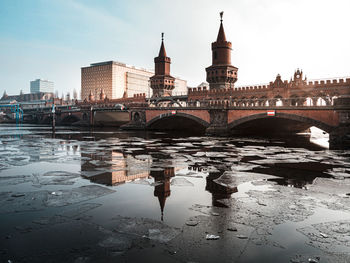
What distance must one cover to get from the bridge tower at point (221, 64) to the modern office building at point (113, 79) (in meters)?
84.6

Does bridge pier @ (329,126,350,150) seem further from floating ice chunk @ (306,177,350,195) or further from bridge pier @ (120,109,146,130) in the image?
bridge pier @ (120,109,146,130)

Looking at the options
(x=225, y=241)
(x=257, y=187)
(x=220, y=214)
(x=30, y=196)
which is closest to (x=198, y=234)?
(x=225, y=241)

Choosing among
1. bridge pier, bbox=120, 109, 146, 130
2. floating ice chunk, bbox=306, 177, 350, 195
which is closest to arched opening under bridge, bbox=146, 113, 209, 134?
bridge pier, bbox=120, 109, 146, 130

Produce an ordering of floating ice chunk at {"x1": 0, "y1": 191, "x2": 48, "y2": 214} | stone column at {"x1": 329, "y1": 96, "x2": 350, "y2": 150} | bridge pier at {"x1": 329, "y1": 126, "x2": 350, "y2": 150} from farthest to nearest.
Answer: stone column at {"x1": 329, "y1": 96, "x2": 350, "y2": 150} → bridge pier at {"x1": 329, "y1": 126, "x2": 350, "y2": 150} → floating ice chunk at {"x1": 0, "y1": 191, "x2": 48, "y2": 214}

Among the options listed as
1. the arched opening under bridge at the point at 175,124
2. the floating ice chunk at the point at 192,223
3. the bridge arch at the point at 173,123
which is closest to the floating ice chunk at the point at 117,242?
the floating ice chunk at the point at 192,223

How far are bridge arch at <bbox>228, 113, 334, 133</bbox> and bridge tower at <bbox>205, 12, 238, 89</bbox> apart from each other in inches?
1114

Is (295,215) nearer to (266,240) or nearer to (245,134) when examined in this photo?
(266,240)

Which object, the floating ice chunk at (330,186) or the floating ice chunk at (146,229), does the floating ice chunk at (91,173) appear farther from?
the floating ice chunk at (330,186)

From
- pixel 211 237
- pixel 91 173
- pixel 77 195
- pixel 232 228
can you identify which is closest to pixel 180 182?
pixel 77 195

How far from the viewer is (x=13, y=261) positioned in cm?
429

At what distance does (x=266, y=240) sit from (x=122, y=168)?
788cm

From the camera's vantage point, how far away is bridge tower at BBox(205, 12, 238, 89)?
66.7 m

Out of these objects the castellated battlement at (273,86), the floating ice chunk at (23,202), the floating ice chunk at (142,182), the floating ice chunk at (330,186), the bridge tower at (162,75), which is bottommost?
the floating ice chunk at (23,202)

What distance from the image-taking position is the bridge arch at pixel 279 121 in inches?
1006
